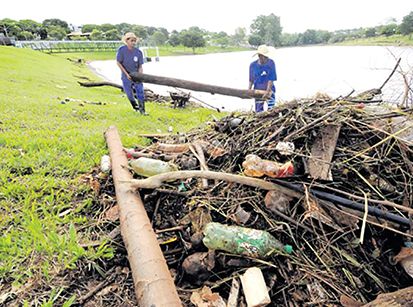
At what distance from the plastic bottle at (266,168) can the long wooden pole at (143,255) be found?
2.69 feet

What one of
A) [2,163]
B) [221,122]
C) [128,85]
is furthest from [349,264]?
[128,85]

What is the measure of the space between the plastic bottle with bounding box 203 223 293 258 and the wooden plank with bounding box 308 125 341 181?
20.0 inches

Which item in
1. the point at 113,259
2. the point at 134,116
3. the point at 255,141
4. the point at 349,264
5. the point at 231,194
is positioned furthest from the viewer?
the point at 134,116

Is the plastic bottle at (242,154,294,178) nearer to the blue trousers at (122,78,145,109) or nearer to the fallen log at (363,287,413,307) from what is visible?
the fallen log at (363,287,413,307)

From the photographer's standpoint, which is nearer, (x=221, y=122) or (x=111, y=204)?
(x=111, y=204)

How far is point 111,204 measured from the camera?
2447 millimetres

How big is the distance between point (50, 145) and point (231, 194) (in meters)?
2.71

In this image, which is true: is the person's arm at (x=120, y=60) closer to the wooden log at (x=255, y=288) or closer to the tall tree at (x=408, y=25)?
the wooden log at (x=255, y=288)

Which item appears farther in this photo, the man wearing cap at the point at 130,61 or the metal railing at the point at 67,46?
the metal railing at the point at 67,46

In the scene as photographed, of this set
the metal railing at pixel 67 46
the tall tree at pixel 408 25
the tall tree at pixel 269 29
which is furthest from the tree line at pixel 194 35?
the tall tree at pixel 408 25

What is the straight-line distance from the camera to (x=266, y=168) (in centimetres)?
193

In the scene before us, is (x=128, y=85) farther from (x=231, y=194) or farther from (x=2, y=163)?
(x=231, y=194)

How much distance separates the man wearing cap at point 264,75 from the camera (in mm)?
4916

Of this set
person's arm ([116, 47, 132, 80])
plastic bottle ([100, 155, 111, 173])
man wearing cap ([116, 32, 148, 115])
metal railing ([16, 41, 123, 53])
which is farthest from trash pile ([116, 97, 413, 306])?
metal railing ([16, 41, 123, 53])
